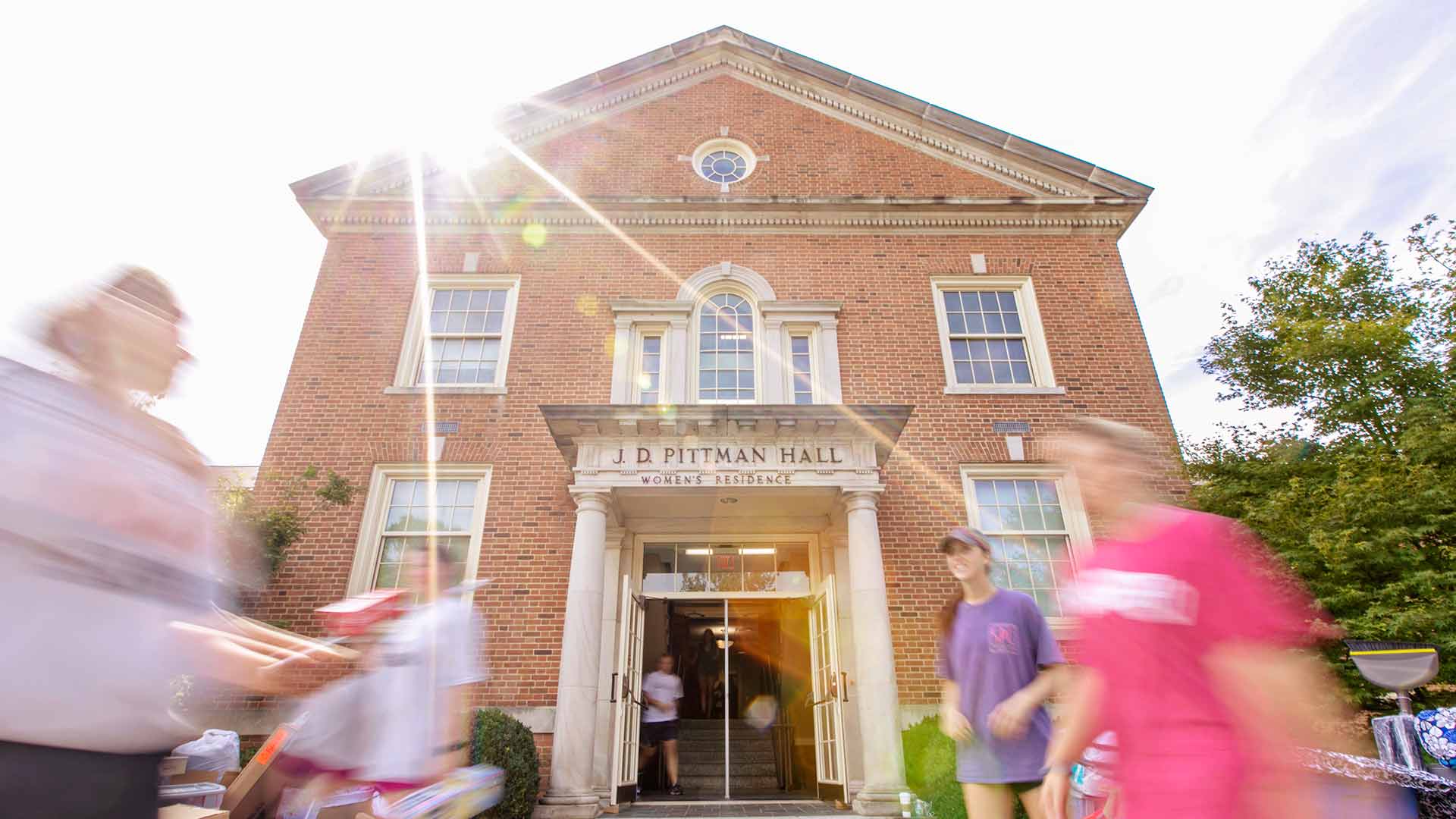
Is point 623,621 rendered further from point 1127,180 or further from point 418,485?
point 1127,180

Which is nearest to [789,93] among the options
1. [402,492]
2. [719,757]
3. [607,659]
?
[402,492]

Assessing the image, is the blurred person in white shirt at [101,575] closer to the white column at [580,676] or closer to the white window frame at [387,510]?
the white column at [580,676]

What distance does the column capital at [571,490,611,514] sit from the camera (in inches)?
321

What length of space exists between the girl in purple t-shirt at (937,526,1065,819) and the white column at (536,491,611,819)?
4878 millimetres

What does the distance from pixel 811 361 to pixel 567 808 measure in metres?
6.85

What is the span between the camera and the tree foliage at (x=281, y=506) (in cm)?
821

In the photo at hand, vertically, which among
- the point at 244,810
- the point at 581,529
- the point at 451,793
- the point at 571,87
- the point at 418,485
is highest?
the point at 571,87

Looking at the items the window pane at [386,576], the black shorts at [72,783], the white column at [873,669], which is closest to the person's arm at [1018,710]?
the black shorts at [72,783]

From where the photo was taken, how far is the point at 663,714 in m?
10.1

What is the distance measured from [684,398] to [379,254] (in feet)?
19.4

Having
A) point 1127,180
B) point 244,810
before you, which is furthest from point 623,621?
point 1127,180

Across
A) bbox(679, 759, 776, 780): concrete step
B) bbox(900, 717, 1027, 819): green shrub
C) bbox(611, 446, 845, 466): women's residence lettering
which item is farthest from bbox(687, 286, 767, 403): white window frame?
bbox(679, 759, 776, 780): concrete step

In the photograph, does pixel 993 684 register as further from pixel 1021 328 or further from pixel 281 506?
pixel 281 506

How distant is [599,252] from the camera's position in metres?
11.2
